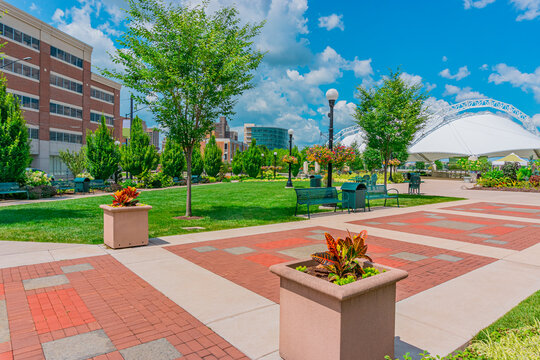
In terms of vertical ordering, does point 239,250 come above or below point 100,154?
below

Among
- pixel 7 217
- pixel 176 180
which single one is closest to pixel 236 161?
pixel 176 180

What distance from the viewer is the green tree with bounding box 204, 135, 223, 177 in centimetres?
3881

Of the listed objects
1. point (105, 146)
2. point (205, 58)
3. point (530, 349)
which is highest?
point (205, 58)

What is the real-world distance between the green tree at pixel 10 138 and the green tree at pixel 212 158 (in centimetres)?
2215

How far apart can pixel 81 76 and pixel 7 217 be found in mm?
46053

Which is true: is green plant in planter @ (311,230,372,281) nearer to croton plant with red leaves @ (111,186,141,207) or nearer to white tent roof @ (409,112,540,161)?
croton plant with red leaves @ (111,186,141,207)

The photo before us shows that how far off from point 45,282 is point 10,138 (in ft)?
49.8

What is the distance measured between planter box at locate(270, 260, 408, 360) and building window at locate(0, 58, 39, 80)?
45.1 metres

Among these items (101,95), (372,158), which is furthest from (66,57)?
(372,158)

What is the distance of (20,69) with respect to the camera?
39031 millimetres

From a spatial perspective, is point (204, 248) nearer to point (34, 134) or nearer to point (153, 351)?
point (153, 351)

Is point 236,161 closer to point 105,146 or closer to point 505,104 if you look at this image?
point 105,146

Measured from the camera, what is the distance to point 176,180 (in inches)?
1208

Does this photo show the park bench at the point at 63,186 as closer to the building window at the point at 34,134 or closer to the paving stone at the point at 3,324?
the paving stone at the point at 3,324
